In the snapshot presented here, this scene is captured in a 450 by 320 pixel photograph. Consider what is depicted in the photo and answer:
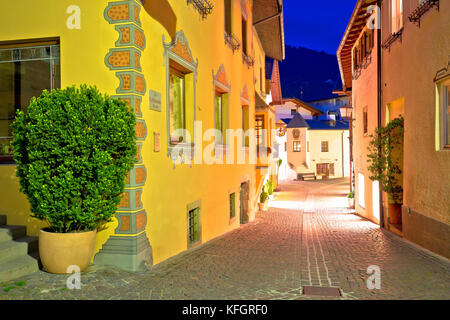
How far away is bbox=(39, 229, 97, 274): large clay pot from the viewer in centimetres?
477

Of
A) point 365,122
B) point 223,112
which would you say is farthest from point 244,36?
point 365,122

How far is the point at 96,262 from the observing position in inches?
217

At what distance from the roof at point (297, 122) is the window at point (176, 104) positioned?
3982cm

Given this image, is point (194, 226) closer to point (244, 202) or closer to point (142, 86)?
point (142, 86)

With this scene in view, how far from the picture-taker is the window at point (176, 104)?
743cm

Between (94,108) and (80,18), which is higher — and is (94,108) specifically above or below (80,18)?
below

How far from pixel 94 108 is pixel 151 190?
1782 mm

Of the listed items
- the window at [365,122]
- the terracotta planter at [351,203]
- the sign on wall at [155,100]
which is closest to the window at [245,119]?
the window at [365,122]

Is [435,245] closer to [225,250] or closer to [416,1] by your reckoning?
[225,250]

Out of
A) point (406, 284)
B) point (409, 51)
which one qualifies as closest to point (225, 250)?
point (406, 284)

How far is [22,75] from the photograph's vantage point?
6969 mm

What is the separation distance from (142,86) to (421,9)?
613 centimetres

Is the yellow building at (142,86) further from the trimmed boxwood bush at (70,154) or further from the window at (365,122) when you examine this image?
the window at (365,122)

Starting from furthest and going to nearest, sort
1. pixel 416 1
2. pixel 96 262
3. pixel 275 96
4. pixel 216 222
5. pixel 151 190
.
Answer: pixel 275 96 < pixel 216 222 < pixel 416 1 < pixel 151 190 < pixel 96 262
